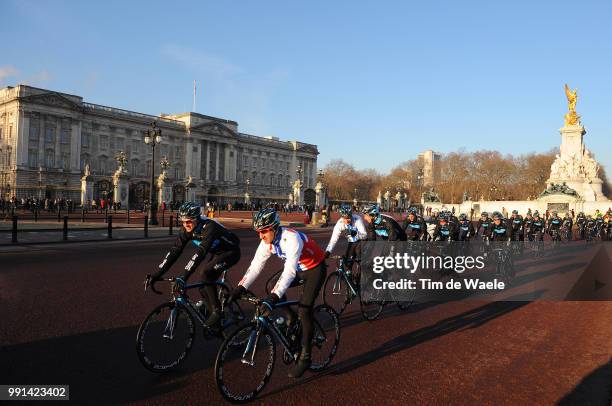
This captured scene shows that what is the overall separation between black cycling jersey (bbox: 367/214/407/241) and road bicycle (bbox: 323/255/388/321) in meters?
1.27

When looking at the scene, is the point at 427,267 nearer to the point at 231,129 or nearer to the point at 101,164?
the point at 101,164

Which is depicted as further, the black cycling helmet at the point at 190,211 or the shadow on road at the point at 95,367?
the black cycling helmet at the point at 190,211

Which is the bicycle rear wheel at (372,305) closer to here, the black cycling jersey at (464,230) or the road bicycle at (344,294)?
the road bicycle at (344,294)

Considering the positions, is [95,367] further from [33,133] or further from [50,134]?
[50,134]

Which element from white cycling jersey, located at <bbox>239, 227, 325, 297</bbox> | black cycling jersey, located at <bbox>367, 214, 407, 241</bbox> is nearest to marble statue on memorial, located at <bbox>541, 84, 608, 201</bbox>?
black cycling jersey, located at <bbox>367, 214, 407, 241</bbox>

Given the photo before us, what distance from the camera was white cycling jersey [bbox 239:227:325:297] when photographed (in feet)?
16.6

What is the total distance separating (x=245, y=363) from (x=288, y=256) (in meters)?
1.14

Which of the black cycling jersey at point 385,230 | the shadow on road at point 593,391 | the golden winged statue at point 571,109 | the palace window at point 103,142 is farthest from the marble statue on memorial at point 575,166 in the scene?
the palace window at point 103,142

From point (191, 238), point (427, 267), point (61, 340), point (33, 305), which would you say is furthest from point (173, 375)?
point (427, 267)

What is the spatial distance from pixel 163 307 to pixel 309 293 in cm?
160

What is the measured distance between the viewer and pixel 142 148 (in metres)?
98.5

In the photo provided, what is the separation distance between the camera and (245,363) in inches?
190

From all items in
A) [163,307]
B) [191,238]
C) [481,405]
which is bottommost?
[481,405]

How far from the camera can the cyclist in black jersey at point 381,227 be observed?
370 inches
